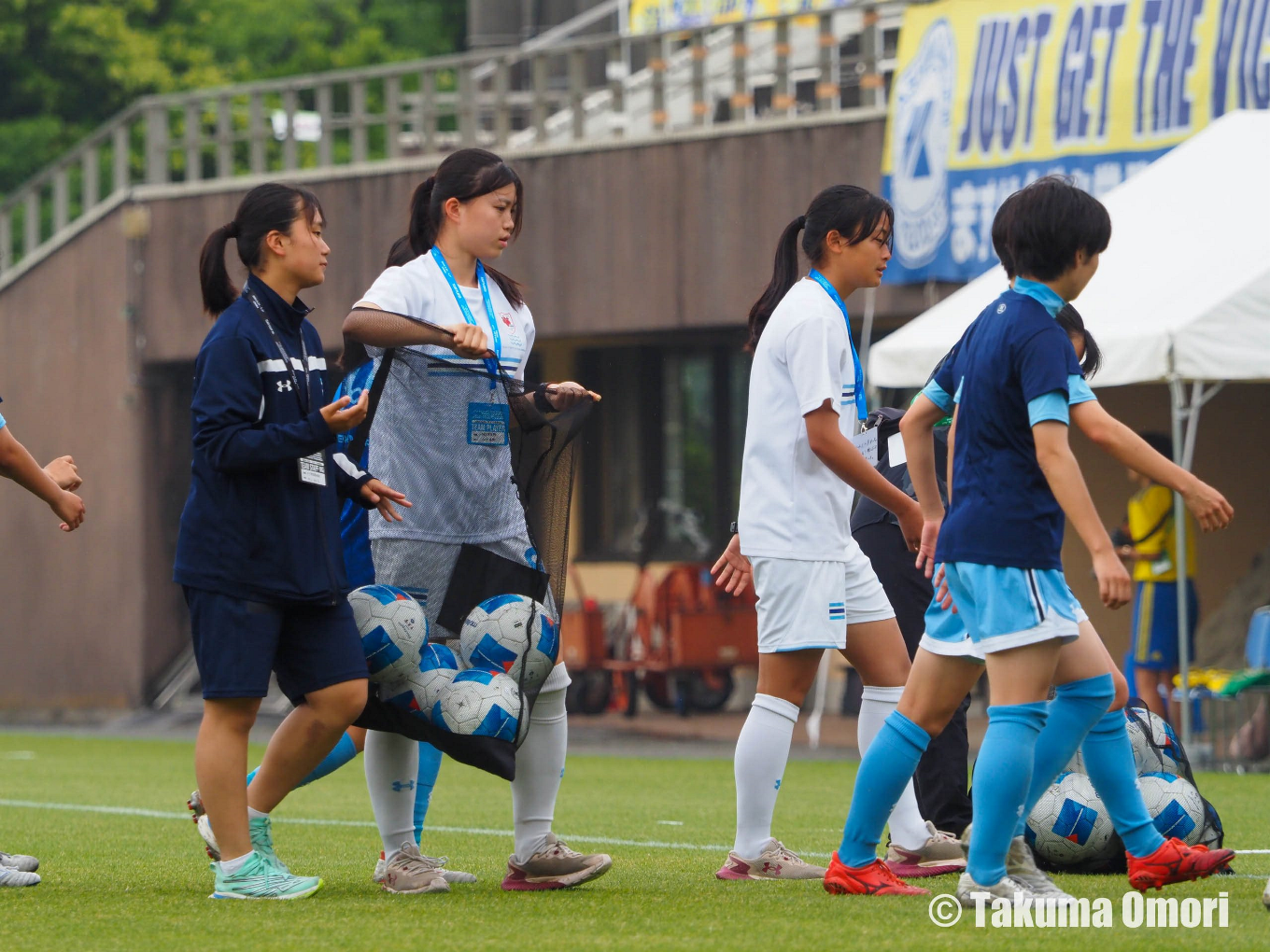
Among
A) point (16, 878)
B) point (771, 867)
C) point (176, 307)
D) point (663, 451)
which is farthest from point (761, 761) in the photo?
point (176, 307)

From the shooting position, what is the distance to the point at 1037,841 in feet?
21.9

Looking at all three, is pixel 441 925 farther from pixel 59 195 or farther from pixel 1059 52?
pixel 59 195

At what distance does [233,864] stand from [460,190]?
1.92 meters

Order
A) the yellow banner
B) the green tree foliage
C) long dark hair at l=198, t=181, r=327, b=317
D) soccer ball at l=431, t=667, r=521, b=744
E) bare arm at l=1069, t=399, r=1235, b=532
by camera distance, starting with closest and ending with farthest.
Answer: bare arm at l=1069, t=399, r=1235, b=532 → soccer ball at l=431, t=667, r=521, b=744 → long dark hair at l=198, t=181, r=327, b=317 → the yellow banner → the green tree foliage

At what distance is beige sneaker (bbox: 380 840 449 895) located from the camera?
6.12 meters

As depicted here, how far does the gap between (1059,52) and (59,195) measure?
12111 millimetres

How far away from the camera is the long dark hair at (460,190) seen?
6207mm

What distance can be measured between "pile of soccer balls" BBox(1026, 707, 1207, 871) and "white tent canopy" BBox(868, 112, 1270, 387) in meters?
4.68

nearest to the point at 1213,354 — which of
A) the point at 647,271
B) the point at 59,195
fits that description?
the point at 647,271

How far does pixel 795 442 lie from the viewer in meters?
6.18

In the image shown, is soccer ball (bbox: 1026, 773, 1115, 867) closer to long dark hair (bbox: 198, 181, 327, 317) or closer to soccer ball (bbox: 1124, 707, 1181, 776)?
soccer ball (bbox: 1124, 707, 1181, 776)

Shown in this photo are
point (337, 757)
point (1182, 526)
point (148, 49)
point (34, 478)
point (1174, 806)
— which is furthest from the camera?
point (148, 49)

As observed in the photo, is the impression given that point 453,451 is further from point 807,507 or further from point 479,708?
point 807,507

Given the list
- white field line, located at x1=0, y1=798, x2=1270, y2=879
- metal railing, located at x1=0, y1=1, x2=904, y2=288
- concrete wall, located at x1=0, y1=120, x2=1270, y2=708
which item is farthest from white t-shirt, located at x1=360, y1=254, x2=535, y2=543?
metal railing, located at x1=0, y1=1, x2=904, y2=288
